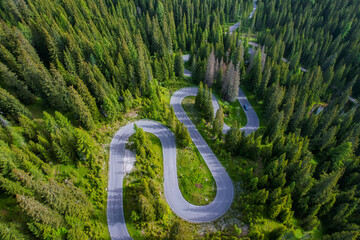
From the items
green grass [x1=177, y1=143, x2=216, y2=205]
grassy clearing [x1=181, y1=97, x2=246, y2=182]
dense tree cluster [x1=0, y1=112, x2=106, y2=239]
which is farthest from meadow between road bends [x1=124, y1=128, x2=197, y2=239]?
grassy clearing [x1=181, y1=97, x2=246, y2=182]

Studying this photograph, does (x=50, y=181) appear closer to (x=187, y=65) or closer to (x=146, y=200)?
(x=146, y=200)

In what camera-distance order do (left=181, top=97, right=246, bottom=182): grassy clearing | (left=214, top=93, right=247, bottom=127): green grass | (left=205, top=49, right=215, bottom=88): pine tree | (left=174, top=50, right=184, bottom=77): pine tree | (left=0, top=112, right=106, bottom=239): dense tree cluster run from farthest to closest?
(left=174, top=50, right=184, bottom=77): pine tree < (left=205, top=49, right=215, bottom=88): pine tree < (left=214, top=93, right=247, bottom=127): green grass < (left=181, top=97, right=246, bottom=182): grassy clearing < (left=0, top=112, right=106, bottom=239): dense tree cluster

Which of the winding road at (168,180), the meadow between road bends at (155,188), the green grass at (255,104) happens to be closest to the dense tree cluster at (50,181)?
the winding road at (168,180)

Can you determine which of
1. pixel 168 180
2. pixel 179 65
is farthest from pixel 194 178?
pixel 179 65

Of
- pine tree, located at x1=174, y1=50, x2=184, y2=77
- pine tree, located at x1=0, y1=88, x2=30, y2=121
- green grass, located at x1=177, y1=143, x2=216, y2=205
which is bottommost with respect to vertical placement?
green grass, located at x1=177, y1=143, x2=216, y2=205

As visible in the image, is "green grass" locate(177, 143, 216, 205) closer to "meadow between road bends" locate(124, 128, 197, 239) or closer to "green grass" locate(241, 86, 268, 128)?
"meadow between road bends" locate(124, 128, 197, 239)

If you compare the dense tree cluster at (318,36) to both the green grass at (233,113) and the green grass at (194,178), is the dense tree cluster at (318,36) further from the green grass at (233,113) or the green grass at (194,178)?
the green grass at (194,178)
